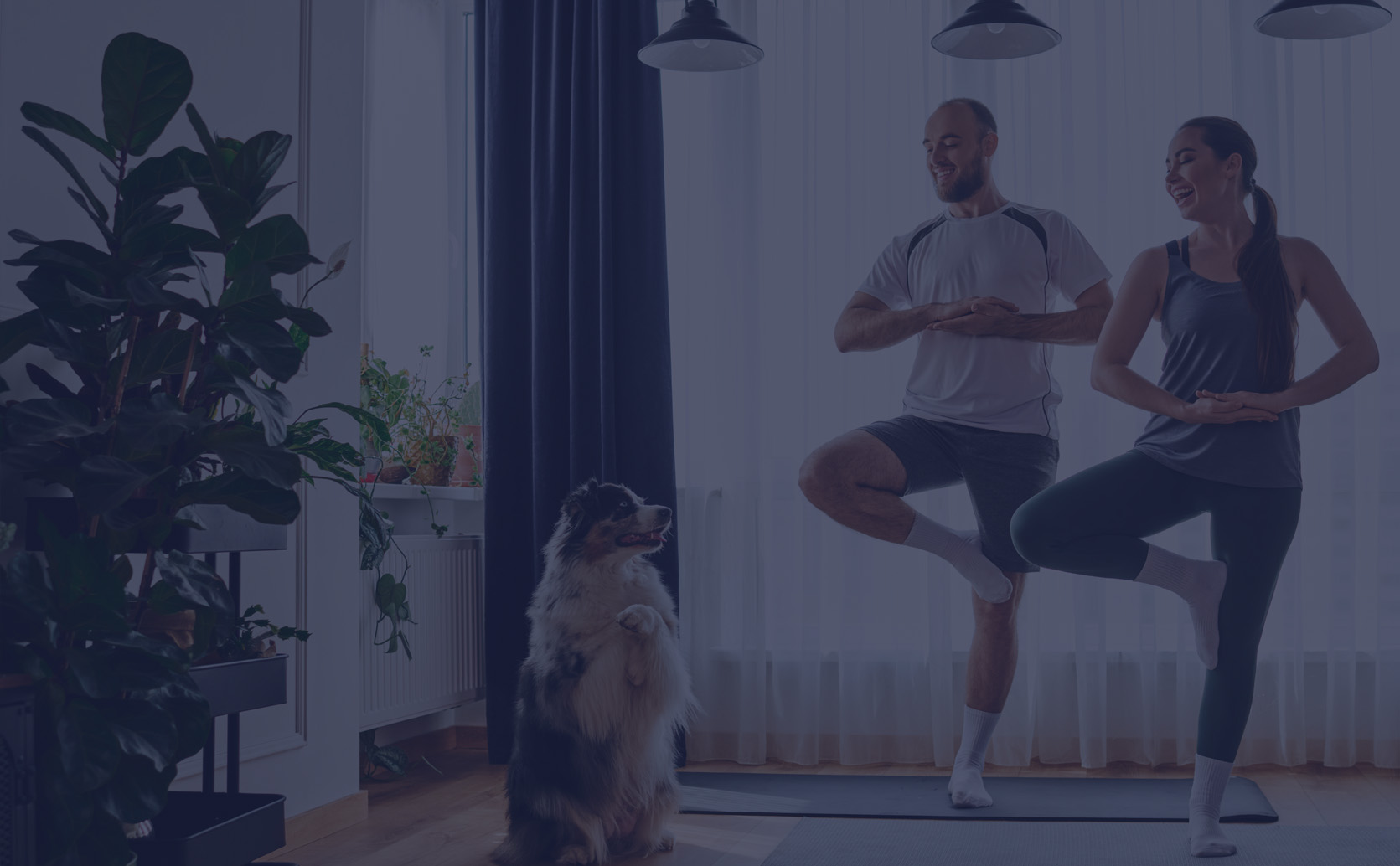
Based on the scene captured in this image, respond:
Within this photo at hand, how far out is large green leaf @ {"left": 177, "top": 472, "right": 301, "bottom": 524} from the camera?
5.46 feet

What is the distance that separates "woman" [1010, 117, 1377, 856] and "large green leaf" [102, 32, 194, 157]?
1.91 meters

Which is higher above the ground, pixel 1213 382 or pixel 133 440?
pixel 1213 382

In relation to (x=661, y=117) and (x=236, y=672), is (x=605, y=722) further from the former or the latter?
(x=661, y=117)

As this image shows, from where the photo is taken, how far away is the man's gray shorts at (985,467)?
9.59 ft

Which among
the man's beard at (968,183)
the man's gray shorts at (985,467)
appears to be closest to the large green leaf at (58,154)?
the man's gray shorts at (985,467)

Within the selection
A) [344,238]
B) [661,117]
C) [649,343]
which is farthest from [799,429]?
[344,238]

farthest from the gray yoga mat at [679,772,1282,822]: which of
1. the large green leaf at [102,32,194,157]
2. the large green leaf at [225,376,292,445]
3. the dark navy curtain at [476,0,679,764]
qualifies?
the large green leaf at [102,32,194,157]

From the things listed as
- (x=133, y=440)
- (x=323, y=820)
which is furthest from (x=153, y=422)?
(x=323, y=820)

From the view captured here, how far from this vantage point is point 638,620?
2303 mm

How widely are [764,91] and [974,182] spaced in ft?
3.25

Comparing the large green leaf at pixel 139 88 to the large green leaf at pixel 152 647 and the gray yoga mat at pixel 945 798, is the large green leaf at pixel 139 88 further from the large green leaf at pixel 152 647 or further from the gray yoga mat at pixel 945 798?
the gray yoga mat at pixel 945 798

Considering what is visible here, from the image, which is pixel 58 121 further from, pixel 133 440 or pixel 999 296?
pixel 999 296

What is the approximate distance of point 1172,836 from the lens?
102 inches

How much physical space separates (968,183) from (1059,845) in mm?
1672
